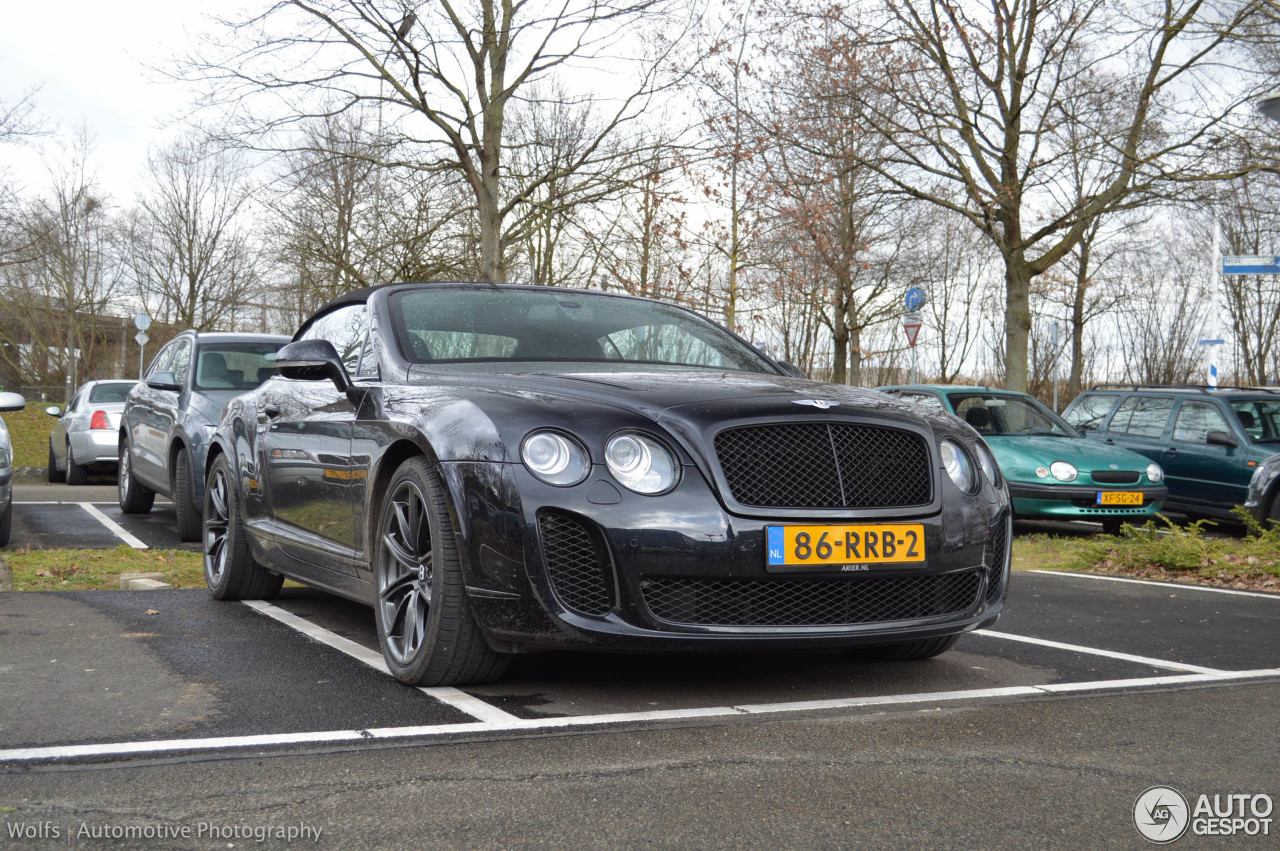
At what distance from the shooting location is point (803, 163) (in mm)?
21047

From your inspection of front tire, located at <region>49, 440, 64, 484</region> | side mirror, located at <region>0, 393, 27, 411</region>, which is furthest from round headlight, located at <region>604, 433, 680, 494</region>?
front tire, located at <region>49, 440, 64, 484</region>

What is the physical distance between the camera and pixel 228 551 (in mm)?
6129

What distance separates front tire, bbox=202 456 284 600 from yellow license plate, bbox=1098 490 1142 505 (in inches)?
305

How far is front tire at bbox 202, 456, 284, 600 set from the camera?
6.06 m

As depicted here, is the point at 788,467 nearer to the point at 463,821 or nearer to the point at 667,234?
the point at 463,821

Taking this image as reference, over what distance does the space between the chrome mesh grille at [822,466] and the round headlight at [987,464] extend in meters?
0.38

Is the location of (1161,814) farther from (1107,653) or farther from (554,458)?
(1107,653)

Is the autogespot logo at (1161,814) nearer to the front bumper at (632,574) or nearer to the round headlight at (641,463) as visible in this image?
the front bumper at (632,574)

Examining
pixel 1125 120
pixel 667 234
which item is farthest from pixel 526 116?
pixel 1125 120

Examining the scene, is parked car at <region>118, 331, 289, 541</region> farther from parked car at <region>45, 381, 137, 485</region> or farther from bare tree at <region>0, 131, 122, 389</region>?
bare tree at <region>0, 131, 122, 389</region>

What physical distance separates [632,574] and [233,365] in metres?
7.16

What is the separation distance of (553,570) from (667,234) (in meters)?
22.6

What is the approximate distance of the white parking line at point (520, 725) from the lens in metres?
3.28

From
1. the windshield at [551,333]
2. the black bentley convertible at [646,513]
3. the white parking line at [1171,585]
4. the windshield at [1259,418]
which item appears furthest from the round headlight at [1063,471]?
the black bentley convertible at [646,513]
